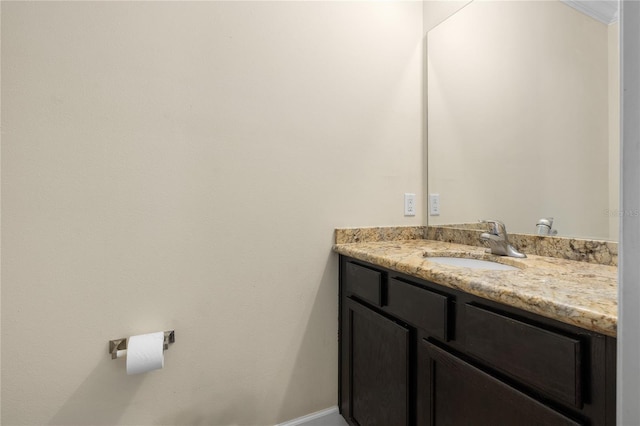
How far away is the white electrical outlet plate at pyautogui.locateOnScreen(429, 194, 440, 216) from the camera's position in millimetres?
1551

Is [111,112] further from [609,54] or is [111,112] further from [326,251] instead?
[609,54]

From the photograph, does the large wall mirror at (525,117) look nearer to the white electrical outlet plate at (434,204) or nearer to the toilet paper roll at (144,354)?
the white electrical outlet plate at (434,204)

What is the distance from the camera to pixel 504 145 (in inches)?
51.1

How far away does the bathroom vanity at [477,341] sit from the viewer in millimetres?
535

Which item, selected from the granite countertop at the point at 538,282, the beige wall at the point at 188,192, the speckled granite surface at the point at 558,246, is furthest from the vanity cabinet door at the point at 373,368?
the speckled granite surface at the point at 558,246

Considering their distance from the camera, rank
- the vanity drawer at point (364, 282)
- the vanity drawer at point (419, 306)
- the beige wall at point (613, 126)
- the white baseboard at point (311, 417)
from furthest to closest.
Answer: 1. the white baseboard at point (311, 417)
2. the vanity drawer at point (364, 282)
3. the beige wall at point (613, 126)
4. the vanity drawer at point (419, 306)

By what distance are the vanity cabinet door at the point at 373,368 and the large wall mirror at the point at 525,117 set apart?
2.27ft

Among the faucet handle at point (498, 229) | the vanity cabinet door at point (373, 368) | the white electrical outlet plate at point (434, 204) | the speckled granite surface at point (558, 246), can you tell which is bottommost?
the vanity cabinet door at point (373, 368)

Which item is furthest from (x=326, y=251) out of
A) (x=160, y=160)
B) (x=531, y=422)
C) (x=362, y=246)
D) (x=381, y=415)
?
(x=531, y=422)

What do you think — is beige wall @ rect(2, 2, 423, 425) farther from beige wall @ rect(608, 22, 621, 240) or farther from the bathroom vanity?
beige wall @ rect(608, 22, 621, 240)

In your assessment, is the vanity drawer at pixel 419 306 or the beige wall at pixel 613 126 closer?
the vanity drawer at pixel 419 306

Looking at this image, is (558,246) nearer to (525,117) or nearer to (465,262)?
(465,262)

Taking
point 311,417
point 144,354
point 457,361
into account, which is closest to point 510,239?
point 457,361

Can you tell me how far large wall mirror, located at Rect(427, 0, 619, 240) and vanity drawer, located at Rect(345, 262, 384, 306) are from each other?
600 millimetres
